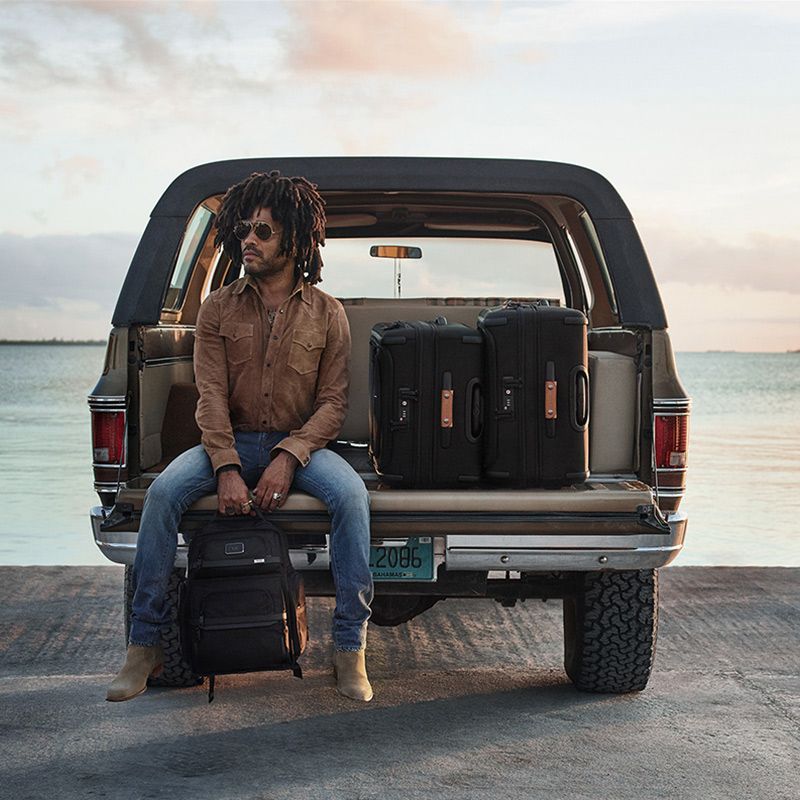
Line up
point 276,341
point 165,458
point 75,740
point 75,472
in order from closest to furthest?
point 75,740 → point 276,341 → point 165,458 → point 75,472

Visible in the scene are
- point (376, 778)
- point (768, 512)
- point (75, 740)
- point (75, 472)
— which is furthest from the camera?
point (75, 472)

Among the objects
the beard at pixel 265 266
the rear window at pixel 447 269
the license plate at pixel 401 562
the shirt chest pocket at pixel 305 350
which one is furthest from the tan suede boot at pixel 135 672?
the rear window at pixel 447 269

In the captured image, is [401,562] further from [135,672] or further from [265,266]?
[265,266]

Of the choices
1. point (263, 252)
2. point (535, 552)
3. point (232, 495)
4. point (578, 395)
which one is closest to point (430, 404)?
point (578, 395)

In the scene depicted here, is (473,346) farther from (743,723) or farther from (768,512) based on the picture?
(768,512)

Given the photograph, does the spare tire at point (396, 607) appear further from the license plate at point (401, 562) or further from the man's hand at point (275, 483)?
the man's hand at point (275, 483)

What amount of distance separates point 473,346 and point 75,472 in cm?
1474

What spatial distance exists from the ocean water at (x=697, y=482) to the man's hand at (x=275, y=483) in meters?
6.59

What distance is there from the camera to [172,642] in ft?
17.5

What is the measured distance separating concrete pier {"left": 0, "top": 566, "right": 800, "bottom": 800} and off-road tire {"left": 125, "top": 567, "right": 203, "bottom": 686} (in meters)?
0.06

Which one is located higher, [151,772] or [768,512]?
[151,772]

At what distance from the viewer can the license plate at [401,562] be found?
4828 millimetres

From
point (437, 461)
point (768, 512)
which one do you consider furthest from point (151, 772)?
point (768, 512)

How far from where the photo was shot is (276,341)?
509 cm
